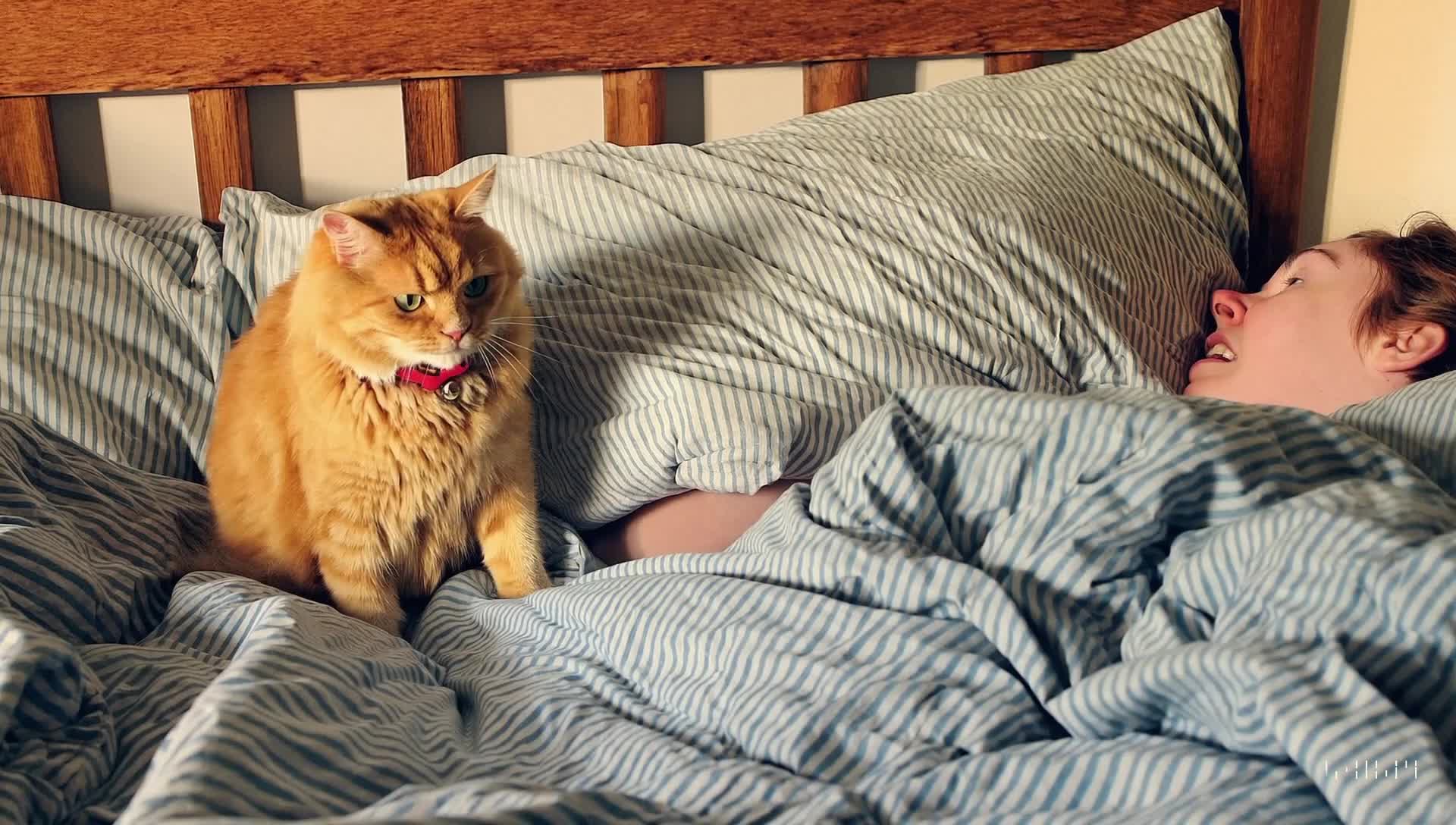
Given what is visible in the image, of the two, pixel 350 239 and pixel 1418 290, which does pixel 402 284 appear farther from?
pixel 1418 290

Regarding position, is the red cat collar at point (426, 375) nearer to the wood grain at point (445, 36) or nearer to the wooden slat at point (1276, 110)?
the wood grain at point (445, 36)

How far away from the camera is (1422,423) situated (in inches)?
37.5

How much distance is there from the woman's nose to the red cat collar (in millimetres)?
928

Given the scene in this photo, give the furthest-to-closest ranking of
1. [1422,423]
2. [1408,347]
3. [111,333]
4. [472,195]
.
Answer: [111,333]
[1408,347]
[472,195]
[1422,423]

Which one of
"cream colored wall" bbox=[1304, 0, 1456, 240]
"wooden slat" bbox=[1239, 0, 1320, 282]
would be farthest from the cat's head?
"cream colored wall" bbox=[1304, 0, 1456, 240]

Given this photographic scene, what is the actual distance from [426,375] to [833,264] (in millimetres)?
483

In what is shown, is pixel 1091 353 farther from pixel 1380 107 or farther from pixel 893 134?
pixel 1380 107

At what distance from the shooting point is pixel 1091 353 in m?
1.28

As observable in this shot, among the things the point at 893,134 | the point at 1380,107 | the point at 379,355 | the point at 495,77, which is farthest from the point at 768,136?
the point at 1380,107

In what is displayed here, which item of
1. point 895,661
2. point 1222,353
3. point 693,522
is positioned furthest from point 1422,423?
point 693,522

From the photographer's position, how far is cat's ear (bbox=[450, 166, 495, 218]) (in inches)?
42.1

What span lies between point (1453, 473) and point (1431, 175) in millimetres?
915

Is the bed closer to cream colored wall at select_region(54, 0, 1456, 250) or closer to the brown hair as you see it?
cream colored wall at select_region(54, 0, 1456, 250)

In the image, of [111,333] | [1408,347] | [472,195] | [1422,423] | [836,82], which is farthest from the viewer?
[836,82]
